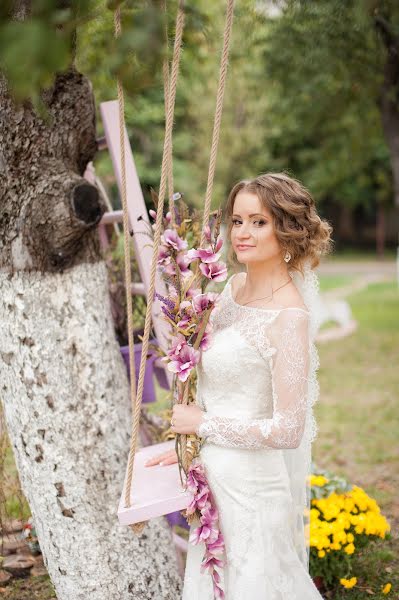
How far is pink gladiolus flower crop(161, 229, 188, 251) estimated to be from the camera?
2.08 meters

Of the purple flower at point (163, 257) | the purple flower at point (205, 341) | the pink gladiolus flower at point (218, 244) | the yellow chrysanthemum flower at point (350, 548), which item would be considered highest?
the pink gladiolus flower at point (218, 244)

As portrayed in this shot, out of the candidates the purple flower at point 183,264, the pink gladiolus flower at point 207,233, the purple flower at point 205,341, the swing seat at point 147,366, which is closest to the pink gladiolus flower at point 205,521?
the purple flower at point 205,341

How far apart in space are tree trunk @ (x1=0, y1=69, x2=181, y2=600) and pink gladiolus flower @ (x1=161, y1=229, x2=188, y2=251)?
519 mm

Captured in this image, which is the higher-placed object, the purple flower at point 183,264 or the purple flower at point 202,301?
the purple flower at point 183,264

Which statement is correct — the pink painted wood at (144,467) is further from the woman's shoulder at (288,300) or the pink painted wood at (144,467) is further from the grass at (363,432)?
the grass at (363,432)

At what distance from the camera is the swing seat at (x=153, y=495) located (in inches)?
81.2

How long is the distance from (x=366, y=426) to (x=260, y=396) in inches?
178

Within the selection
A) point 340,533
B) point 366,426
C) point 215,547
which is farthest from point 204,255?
point 366,426

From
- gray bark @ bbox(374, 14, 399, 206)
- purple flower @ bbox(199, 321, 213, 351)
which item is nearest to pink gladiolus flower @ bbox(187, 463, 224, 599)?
purple flower @ bbox(199, 321, 213, 351)

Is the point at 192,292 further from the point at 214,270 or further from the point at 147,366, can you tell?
the point at 147,366

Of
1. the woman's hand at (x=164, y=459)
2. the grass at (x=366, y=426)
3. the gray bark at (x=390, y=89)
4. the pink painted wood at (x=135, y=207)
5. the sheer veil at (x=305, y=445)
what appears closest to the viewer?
the sheer veil at (x=305, y=445)

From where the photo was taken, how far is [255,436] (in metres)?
2.07

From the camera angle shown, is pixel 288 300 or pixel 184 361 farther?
pixel 288 300

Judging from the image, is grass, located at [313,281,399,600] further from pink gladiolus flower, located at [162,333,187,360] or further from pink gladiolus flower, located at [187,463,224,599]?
pink gladiolus flower, located at [162,333,187,360]
